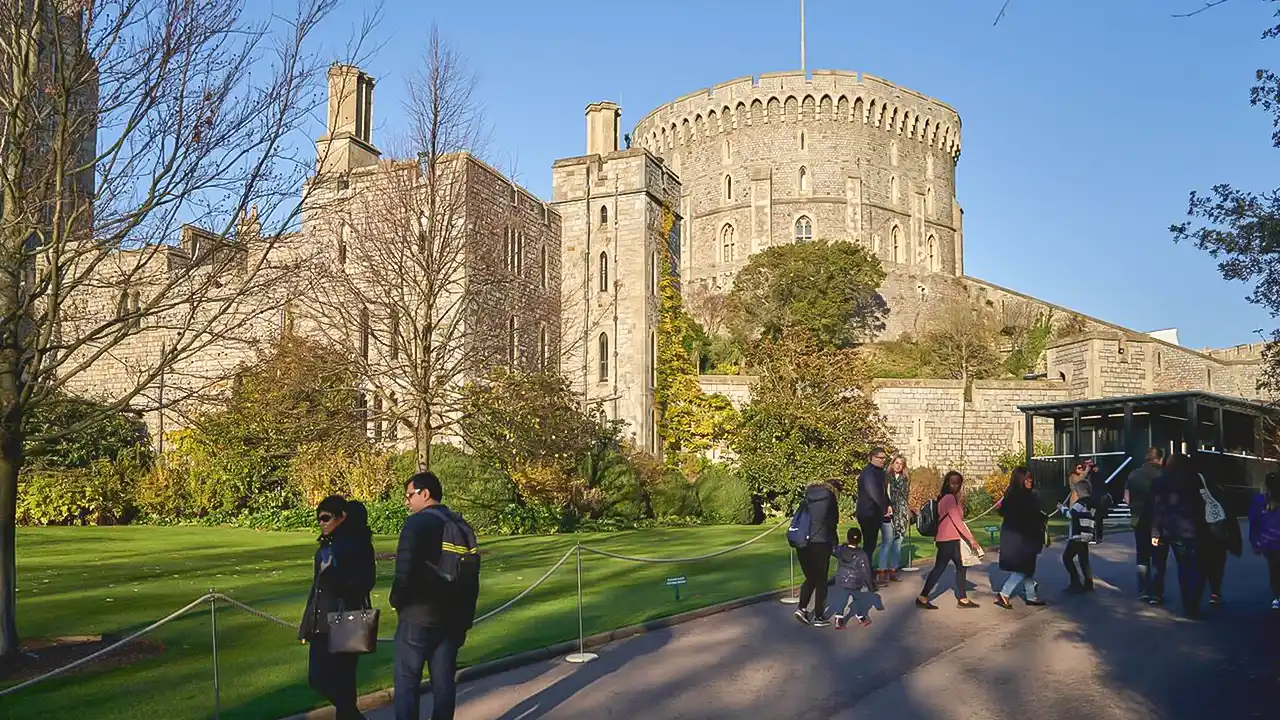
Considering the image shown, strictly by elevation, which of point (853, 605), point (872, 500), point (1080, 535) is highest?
point (872, 500)

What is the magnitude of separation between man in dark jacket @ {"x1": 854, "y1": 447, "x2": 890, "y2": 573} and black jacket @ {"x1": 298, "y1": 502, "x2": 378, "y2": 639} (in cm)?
663

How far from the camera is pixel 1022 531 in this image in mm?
11281

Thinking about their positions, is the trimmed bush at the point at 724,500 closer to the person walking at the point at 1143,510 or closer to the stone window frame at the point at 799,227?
the person walking at the point at 1143,510

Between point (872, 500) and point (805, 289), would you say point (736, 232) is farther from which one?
point (872, 500)

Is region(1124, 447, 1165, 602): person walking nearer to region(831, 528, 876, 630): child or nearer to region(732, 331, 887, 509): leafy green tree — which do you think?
region(831, 528, 876, 630): child

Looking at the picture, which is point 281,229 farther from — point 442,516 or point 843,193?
point 843,193

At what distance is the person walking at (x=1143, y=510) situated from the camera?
11.7m

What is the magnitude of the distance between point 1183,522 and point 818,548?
12.4 ft

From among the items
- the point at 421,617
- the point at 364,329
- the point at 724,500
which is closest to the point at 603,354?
the point at 724,500

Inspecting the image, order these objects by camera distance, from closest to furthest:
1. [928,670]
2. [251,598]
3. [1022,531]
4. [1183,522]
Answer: [928,670], [1183,522], [1022,531], [251,598]

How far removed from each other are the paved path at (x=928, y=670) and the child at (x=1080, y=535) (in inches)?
38.8

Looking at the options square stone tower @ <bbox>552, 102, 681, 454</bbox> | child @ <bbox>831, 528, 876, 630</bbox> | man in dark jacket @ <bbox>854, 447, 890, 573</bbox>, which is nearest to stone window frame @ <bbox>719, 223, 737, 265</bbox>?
square stone tower @ <bbox>552, 102, 681, 454</bbox>

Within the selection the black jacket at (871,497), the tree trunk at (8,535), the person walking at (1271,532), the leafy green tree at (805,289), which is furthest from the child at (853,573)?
the leafy green tree at (805,289)

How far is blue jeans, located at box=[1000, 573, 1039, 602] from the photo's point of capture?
37.2 feet
